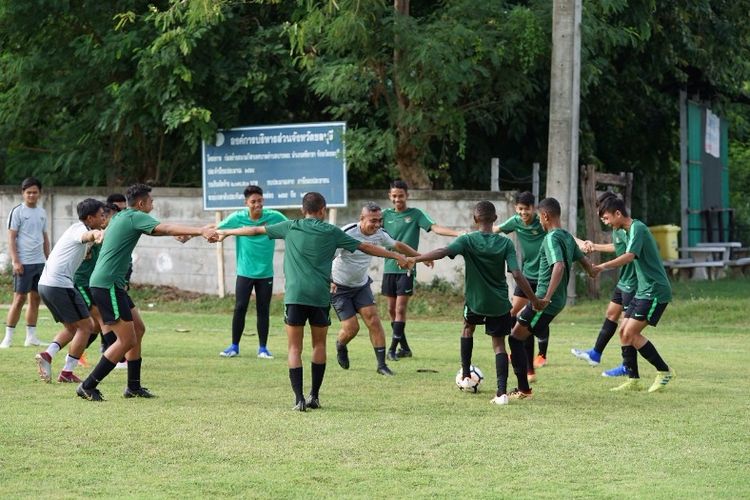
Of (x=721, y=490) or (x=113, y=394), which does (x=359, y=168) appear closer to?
(x=113, y=394)

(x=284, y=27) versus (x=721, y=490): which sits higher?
(x=284, y=27)

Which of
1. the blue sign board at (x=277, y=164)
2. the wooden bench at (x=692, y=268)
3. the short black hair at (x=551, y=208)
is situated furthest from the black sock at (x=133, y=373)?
the wooden bench at (x=692, y=268)

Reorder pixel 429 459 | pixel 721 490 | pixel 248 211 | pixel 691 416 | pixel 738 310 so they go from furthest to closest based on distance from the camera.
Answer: pixel 738 310 → pixel 248 211 → pixel 691 416 → pixel 429 459 → pixel 721 490

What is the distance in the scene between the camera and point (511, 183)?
2248 centimetres

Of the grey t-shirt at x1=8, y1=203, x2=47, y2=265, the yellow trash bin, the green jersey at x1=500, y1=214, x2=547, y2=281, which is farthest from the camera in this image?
the yellow trash bin

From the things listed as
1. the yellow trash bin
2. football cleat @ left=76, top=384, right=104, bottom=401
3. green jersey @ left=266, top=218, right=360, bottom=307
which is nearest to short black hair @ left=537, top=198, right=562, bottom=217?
green jersey @ left=266, top=218, right=360, bottom=307

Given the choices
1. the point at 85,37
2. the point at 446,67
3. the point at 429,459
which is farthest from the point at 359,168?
the point at 429,459

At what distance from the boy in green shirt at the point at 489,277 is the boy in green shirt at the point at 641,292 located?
1.10 m

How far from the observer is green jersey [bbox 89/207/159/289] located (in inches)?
408

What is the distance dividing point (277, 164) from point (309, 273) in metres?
11.2

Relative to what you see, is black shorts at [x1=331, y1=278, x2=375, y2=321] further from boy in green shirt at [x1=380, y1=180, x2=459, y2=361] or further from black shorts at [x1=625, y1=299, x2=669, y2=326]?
black shorts at [x1=625, y1=299, x2=669, y2=326]

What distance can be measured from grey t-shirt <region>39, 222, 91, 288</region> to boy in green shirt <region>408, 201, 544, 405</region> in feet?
10.5

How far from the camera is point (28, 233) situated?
14930mm

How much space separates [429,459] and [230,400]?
2.94 m
